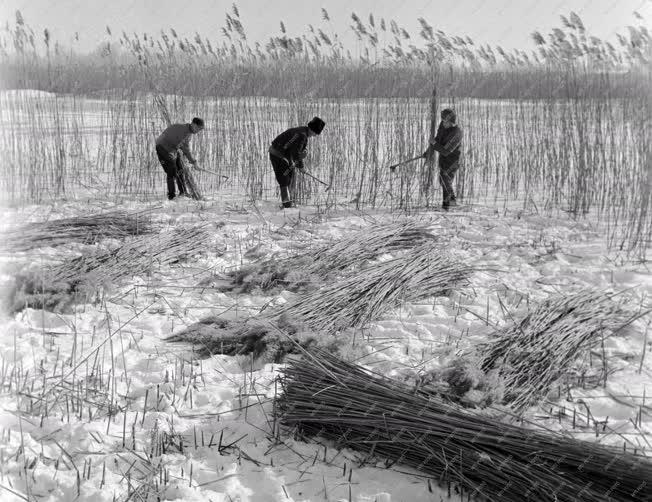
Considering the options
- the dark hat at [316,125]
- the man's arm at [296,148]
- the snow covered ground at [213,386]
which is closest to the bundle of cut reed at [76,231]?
the snow covered ground at [213,386]

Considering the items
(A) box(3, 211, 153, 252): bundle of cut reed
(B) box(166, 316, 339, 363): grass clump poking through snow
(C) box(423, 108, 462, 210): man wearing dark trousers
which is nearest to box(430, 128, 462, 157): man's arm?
(C) box(423, 108, 462, 210): man wearing dark trousers

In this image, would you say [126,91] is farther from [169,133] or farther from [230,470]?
[230,470]

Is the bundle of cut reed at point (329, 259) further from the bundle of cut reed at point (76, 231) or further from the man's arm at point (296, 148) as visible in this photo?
the man's arm at point (296, 148)

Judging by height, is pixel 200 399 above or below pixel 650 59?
below

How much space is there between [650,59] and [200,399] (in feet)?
15.1

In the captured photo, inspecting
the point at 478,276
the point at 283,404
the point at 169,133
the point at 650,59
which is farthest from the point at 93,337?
the point at 650,59

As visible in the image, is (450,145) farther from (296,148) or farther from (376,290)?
(376,290)

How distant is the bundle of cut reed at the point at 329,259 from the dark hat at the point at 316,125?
67.8 inches

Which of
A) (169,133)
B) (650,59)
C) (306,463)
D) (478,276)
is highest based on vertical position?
(650,59)

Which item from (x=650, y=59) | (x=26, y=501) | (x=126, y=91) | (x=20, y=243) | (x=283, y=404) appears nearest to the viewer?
(x=26, y=501)

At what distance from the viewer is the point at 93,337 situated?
10.6 ft

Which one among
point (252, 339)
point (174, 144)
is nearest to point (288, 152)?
point (174, 144)

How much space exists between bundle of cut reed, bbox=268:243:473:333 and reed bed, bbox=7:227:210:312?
1.22m

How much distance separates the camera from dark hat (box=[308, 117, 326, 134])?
6.35 m
